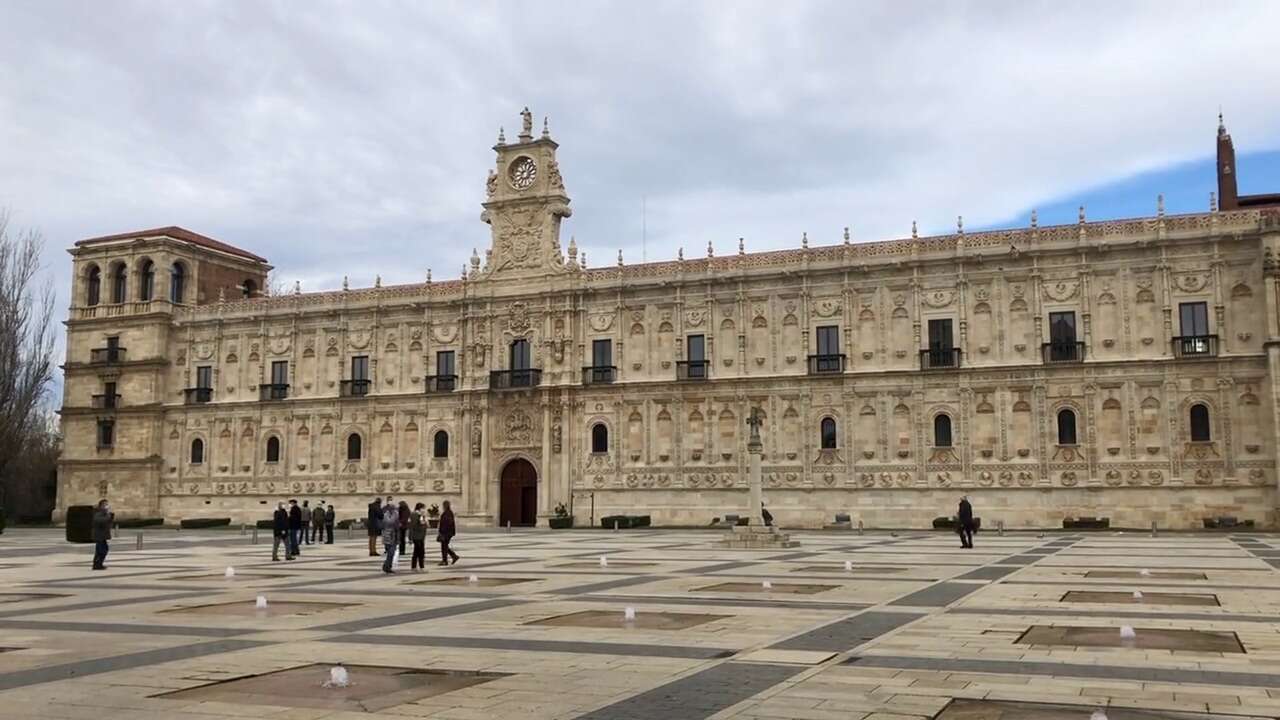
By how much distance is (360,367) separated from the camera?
6581 cm

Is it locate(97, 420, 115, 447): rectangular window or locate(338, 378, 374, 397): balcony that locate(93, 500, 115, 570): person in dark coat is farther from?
locate(97, 420, 115, 447): rectangular window

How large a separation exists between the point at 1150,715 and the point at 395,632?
9501 mm

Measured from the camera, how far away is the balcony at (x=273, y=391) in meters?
67.3

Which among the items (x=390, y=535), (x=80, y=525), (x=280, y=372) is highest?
(x=280, y=372)

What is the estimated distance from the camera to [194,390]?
69.6 meters

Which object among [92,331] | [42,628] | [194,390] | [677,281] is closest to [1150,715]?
[42,628]

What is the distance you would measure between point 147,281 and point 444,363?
22106mm

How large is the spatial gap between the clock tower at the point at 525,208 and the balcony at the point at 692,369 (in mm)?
8937

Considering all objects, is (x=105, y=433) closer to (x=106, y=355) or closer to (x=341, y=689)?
(x=106, y=355)

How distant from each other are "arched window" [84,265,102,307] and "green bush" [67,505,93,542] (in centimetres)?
2989

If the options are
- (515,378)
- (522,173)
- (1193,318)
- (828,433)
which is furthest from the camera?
(522,173)

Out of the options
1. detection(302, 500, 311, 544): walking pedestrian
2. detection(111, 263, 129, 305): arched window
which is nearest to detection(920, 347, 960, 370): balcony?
detection(302, 500, 311, 544): walking pedestrian

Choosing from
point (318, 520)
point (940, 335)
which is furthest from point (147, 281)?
point (940, 335)

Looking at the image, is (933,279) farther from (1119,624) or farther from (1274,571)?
(1119,624)
